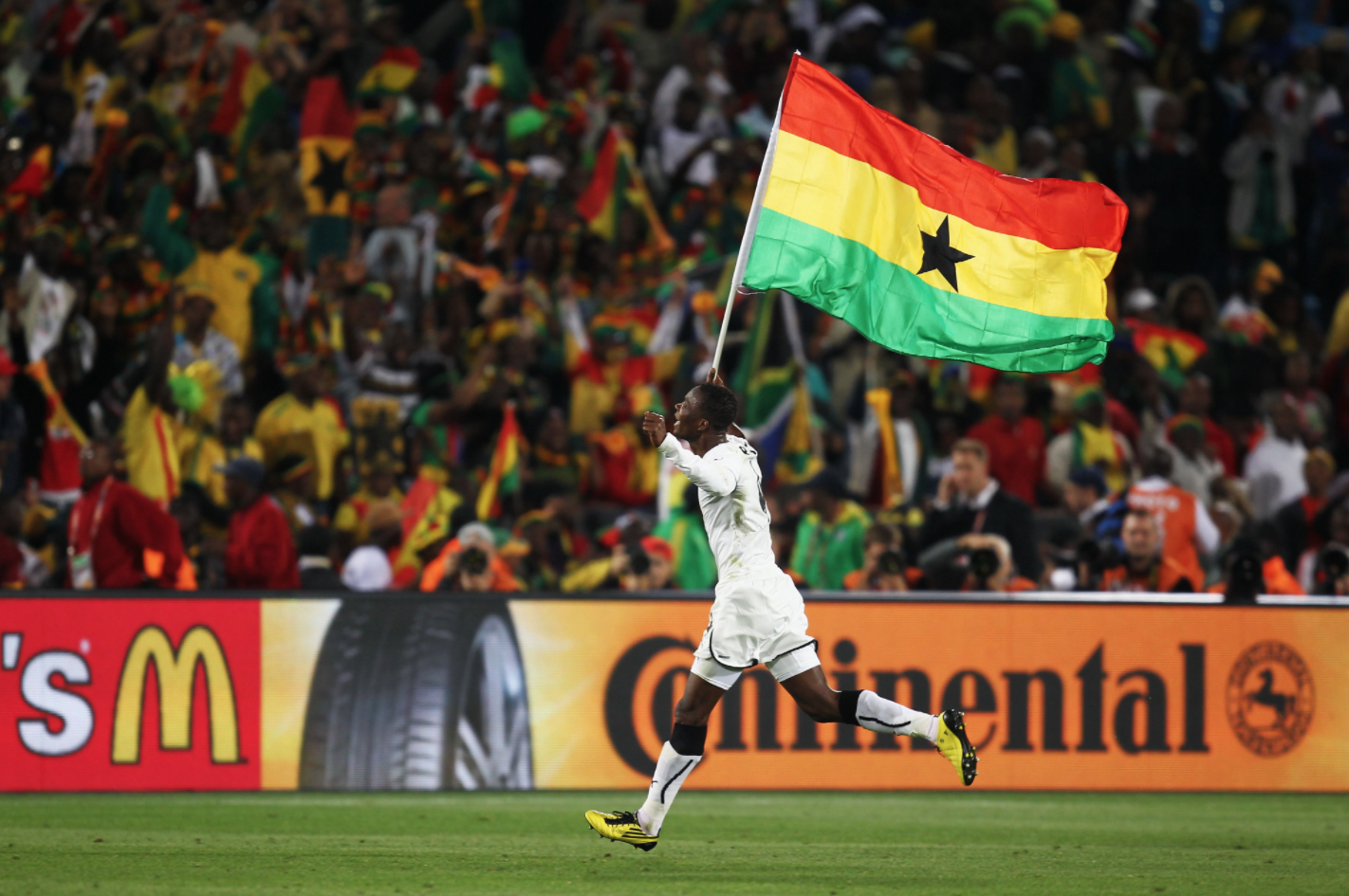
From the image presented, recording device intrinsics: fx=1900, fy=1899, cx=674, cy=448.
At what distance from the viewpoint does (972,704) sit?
12664 millimetres

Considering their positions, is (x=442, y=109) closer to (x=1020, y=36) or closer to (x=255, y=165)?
(x=255, y=165)

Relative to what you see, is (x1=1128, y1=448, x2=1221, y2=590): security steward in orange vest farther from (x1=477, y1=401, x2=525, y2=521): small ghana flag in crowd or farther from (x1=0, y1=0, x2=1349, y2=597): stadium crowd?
(x1=477, y1=401, x2=525, y2=521): small ghana flag in crowd

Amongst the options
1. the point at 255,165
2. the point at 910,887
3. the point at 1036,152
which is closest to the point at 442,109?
the point at 255,165

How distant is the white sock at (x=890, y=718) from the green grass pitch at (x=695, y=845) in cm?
65

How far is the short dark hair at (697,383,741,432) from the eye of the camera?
8523 mm

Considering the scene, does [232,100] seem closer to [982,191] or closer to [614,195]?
[614,195]

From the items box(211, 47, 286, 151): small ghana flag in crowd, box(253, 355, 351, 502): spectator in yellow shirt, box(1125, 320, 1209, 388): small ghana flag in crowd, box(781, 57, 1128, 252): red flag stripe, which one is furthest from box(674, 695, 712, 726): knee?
box(211, 47, 286, 151): small ghana flag in crowd

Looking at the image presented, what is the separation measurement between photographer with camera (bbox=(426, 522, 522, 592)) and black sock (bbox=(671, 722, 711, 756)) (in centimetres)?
437

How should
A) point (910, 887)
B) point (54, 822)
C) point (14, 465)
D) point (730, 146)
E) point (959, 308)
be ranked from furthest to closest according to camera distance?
point (730, 146), point (14, 465), point (54, 822), point (959, 308), point (910, 887)

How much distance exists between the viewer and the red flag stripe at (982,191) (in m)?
9.36

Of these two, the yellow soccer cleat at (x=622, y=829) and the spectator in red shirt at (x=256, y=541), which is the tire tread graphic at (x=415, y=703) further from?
the yellow soccer cleat at (x=622, y=829)

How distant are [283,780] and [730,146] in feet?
27.3

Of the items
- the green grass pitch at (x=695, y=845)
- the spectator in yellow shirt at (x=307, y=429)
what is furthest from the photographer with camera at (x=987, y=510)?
the spectator in yellow shirt at (x=307, y=429)

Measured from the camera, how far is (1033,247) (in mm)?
9547
